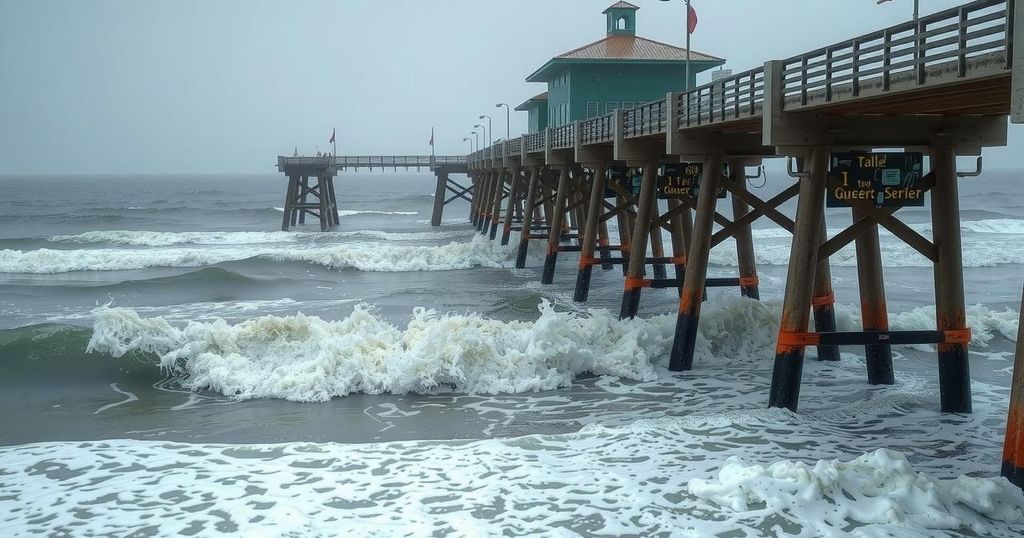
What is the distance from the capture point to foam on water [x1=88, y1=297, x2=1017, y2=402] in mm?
12898

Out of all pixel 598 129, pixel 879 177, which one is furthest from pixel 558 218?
pixel 879 177

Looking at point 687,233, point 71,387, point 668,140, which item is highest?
point 668,140

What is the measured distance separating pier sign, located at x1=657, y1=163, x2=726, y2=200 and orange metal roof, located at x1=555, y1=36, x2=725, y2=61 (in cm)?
948

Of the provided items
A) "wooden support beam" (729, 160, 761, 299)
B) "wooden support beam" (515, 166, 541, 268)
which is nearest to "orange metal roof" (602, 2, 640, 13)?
"wooden support beam" (515, 166, 541, 268)

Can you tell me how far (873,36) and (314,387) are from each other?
798 cm

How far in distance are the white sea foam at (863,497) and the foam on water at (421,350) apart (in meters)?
4.95

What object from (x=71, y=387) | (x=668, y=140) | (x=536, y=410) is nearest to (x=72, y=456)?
(x=71, y=387)

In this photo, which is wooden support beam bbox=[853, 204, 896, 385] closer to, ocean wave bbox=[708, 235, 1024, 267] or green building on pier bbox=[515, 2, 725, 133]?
green building on pier bbox=[515, 2, 725, 133]

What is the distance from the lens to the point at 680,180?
16.0 m

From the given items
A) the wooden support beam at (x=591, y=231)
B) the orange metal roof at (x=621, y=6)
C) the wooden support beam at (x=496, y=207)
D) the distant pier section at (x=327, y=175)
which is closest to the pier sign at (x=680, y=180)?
the wooden support beam at (x=591, y=231)

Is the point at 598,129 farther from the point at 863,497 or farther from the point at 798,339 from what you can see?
the point at 863,497

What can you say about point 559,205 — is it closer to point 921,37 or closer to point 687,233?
point 687,233

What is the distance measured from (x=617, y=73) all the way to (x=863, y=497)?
19.6m

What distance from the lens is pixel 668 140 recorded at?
1374 centimetres
